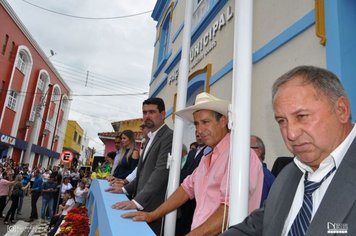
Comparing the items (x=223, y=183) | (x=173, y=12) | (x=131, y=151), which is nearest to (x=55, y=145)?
(x=173, y=12)

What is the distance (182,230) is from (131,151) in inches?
73.7

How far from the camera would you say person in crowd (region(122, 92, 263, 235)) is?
1863 millimetres

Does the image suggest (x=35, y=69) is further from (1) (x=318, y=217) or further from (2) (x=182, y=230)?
(1) (x=318, y=217)

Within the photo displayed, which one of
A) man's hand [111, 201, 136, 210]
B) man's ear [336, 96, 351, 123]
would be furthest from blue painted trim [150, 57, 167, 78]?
man's ear [336, 96, 351, 123]

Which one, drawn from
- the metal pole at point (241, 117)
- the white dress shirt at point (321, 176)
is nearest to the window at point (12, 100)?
the metal pole at point (241, 117)

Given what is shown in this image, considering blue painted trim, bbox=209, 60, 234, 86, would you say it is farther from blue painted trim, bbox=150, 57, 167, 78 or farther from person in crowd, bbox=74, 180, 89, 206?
person in crowd, bbox=74, 180, 89, 206

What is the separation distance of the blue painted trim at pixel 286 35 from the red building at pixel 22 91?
22.0 meters

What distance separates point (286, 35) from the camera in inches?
136

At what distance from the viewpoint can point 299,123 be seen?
121cm

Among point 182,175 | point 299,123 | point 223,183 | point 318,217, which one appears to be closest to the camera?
point 318,217

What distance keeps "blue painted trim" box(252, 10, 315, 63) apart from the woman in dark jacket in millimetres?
2359

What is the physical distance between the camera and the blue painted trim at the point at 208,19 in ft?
18.2

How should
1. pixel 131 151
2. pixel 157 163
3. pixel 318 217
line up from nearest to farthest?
pixel 318 217 < pixel 157 163 < pixel 131 151

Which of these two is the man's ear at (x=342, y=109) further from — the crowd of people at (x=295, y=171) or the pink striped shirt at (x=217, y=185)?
the pink striped shirt at (x=217, y=185)
